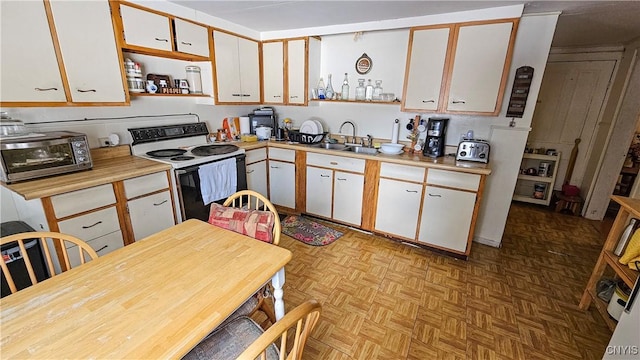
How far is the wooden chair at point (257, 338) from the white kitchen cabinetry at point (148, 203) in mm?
1362

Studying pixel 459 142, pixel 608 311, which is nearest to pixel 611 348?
pixel 608 311

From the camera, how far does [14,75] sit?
1.63 meters

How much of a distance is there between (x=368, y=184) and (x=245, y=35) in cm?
220

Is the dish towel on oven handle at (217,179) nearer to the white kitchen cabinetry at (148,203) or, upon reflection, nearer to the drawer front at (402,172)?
the white kitchen cabinetry at (148,203)

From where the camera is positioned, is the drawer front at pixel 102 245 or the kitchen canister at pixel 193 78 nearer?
the drawer front at pixel 102 245

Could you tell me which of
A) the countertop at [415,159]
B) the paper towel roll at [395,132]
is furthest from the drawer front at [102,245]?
the paper towel roll at [395,132]

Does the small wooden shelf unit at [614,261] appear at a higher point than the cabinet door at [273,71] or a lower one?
lower

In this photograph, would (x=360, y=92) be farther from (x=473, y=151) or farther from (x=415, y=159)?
(x=473, y=151)

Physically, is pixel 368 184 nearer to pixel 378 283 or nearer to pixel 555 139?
pixel 378 283

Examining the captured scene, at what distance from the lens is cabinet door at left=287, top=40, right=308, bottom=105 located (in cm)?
309

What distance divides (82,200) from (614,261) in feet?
11.5

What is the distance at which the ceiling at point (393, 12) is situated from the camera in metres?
2.16

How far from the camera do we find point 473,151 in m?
2.51

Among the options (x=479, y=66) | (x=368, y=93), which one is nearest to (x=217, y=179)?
(x=368, y=93)
